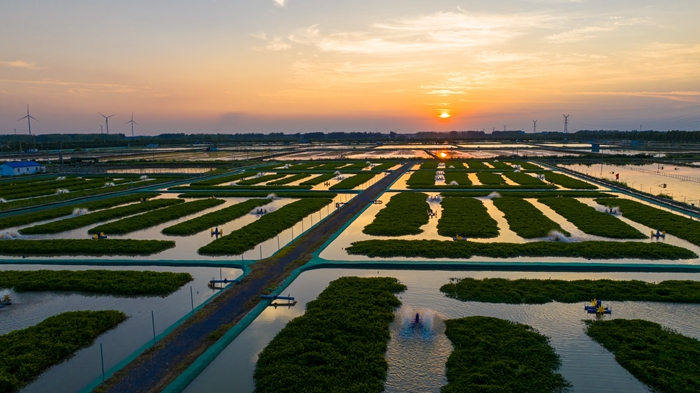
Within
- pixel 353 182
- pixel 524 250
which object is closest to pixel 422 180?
pixel 353 182

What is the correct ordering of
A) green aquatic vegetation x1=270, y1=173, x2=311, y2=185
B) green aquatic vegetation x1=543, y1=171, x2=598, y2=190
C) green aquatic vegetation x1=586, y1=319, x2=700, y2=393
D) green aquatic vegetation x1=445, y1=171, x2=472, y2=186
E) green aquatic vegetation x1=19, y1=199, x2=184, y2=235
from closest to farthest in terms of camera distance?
green aquatic vegetation x1=586, y1=319, x2=700, y2=393
green aquatic vegetation x1=19, y1=199, x2=184, y2=235
green aquatic vegetation x1=543, y1=171, x2=598, y2=190
green aquatic vegetation x1=445, y1=171, x2=472, y2=186
green aquatic vegetation x1=270, y1=173, x2=311, y2=185

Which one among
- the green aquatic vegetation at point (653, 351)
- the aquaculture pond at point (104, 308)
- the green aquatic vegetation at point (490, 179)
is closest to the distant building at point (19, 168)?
the aquaculture pond at point (104, 308)

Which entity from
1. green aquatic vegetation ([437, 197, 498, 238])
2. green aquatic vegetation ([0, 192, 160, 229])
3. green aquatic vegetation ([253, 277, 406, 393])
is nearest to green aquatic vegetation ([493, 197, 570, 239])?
green aquatic vegetation ([437, 197, 498, 238])

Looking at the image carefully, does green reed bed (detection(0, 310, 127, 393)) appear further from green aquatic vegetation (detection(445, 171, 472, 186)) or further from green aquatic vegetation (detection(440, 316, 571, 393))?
green aquatic vegetation (detection(445, 171, 472, 186))

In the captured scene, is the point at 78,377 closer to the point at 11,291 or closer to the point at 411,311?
the point at 11,291

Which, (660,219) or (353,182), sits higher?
(353,182)

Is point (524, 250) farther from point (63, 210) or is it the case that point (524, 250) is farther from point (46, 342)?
point (63, 210)
